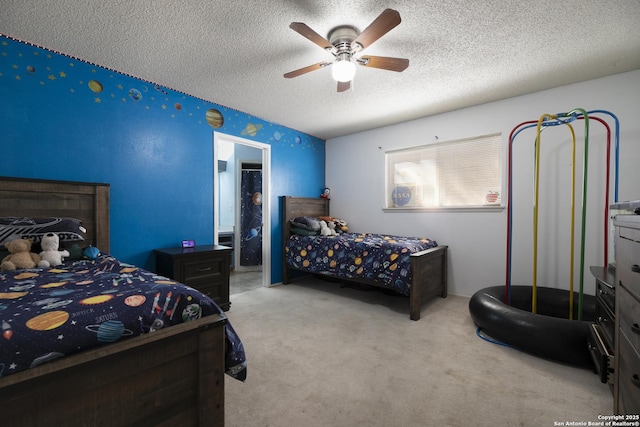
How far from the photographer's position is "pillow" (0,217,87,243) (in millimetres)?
1831

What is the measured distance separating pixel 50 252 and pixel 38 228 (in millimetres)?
266

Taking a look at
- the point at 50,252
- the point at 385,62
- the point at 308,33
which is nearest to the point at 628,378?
the point at 385,62

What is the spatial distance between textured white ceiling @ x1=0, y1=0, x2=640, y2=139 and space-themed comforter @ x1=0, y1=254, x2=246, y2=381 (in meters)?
1.75

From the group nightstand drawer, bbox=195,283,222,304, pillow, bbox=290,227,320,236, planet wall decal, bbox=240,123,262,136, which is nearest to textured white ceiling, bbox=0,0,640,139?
planet wall decal, bbox=240,123,262,136

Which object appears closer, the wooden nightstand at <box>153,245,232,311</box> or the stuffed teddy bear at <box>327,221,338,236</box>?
the wooden nightstand at <box>153,245,232,311</box>

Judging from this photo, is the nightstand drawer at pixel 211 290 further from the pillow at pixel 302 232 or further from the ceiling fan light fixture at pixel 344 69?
the ceiling fan light fixture at pixel 344 69

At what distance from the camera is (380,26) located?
5.54ft

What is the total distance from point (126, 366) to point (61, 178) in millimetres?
2183

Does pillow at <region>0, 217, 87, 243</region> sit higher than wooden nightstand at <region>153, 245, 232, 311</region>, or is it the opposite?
pillow at <region>0, 217, 87, 243</region>

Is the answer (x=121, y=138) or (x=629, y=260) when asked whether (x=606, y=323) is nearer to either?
(x=629, y=260)

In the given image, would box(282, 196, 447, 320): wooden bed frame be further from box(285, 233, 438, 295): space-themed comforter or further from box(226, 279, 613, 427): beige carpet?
box(226, 279, 613, 427): beige carpet

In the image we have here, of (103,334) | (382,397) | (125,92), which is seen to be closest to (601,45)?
(382,397)

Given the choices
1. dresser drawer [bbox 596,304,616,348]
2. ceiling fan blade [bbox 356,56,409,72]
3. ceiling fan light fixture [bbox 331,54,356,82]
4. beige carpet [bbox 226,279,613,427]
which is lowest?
beige carpet [bbox 226,279,613,427]

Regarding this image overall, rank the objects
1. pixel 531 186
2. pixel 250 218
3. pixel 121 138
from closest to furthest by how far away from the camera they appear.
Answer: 1. pixel 121 138
2. pixel 531 186
3. pixel 250 218
